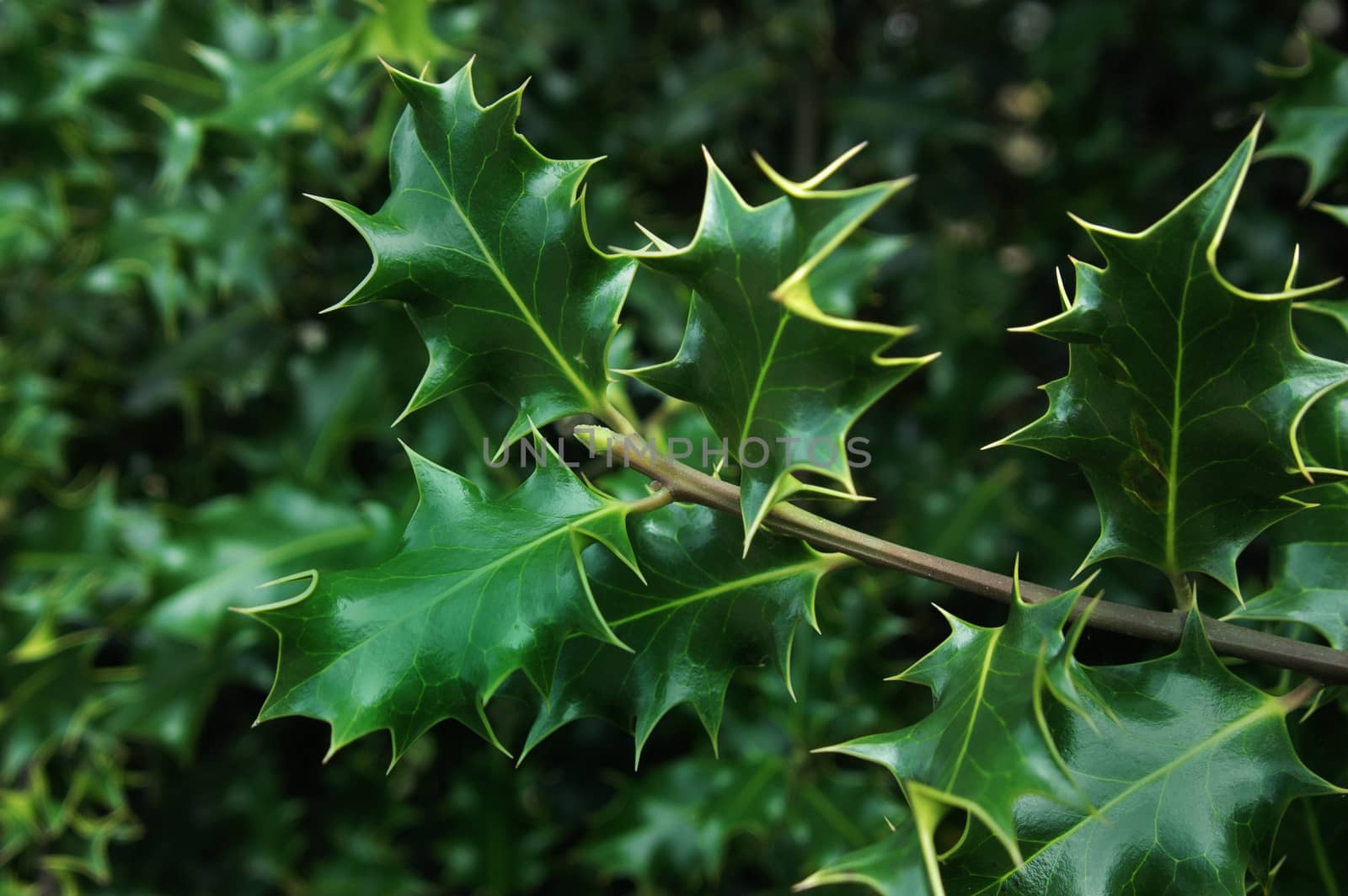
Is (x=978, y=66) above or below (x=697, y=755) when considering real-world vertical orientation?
above

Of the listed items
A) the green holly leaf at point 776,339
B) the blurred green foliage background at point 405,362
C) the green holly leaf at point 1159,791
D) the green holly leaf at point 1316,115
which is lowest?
the blurred green foliage background at point 405,362

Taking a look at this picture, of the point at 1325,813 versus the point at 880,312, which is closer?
the point at 1325,813

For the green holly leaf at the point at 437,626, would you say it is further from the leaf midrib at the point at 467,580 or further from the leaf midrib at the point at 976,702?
the leaf midrib at the point at 976,702

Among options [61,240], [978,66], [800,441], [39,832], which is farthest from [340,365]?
[978,66]

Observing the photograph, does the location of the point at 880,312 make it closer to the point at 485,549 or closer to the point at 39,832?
the point at 485,549

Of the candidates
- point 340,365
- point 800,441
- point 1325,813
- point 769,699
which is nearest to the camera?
point 800,441

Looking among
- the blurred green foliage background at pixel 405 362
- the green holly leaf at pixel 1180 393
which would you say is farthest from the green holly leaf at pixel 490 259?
the blurred green foliage background at pixel 405 362

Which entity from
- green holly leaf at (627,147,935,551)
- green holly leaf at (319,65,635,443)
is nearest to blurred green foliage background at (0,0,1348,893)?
green holly leaf at (319,65,635,443)
